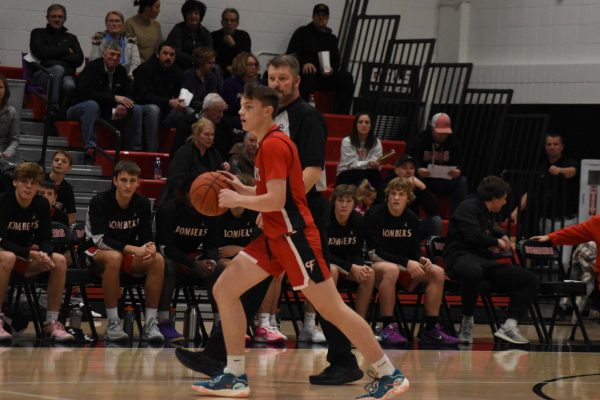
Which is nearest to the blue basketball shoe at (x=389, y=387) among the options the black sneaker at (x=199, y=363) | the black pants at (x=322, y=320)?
the black pants at (x=322, y=320)

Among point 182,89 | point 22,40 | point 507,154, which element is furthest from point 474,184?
point 22,40

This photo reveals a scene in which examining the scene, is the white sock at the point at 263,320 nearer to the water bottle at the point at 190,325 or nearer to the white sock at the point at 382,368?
the water bottle at the point at 190,325

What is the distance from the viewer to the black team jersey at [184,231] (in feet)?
31.5

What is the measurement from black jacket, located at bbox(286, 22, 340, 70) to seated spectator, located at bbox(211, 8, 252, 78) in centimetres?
62

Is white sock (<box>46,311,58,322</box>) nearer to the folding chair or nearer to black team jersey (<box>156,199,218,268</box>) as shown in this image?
black team jersey (<box>156,199,218,268</box>)

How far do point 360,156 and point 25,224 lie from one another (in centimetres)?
457

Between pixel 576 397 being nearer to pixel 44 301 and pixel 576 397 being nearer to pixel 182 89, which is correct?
pixel 44 301

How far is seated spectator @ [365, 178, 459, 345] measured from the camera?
33.3ft

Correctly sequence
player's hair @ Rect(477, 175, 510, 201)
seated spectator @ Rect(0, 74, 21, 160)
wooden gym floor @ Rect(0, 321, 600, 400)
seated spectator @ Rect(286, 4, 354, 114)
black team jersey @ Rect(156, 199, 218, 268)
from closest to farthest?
wooden gym floor @ Rect(0, 321, 600, 400) → black team jersey @ Rect(156, 199, 218, 268) → player's hair @ Rect(477, 175, 510, 201) → seated spectator @ Rect(0, 74, 21, 160) → seated spectator @ Rect(286, 4, 354, 114)

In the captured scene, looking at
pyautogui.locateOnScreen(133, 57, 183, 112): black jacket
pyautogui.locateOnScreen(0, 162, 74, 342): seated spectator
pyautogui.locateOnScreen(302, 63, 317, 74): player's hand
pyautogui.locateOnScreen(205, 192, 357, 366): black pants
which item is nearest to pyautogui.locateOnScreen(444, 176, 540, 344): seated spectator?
pyautogui.locateOnScreen(0, 162, 74, 342): seated spectator

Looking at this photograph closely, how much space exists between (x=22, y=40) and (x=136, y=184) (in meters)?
5.06

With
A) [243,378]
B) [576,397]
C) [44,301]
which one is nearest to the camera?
[243,378]

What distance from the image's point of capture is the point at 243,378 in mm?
6160

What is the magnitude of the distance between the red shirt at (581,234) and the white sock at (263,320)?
2.63 metres
